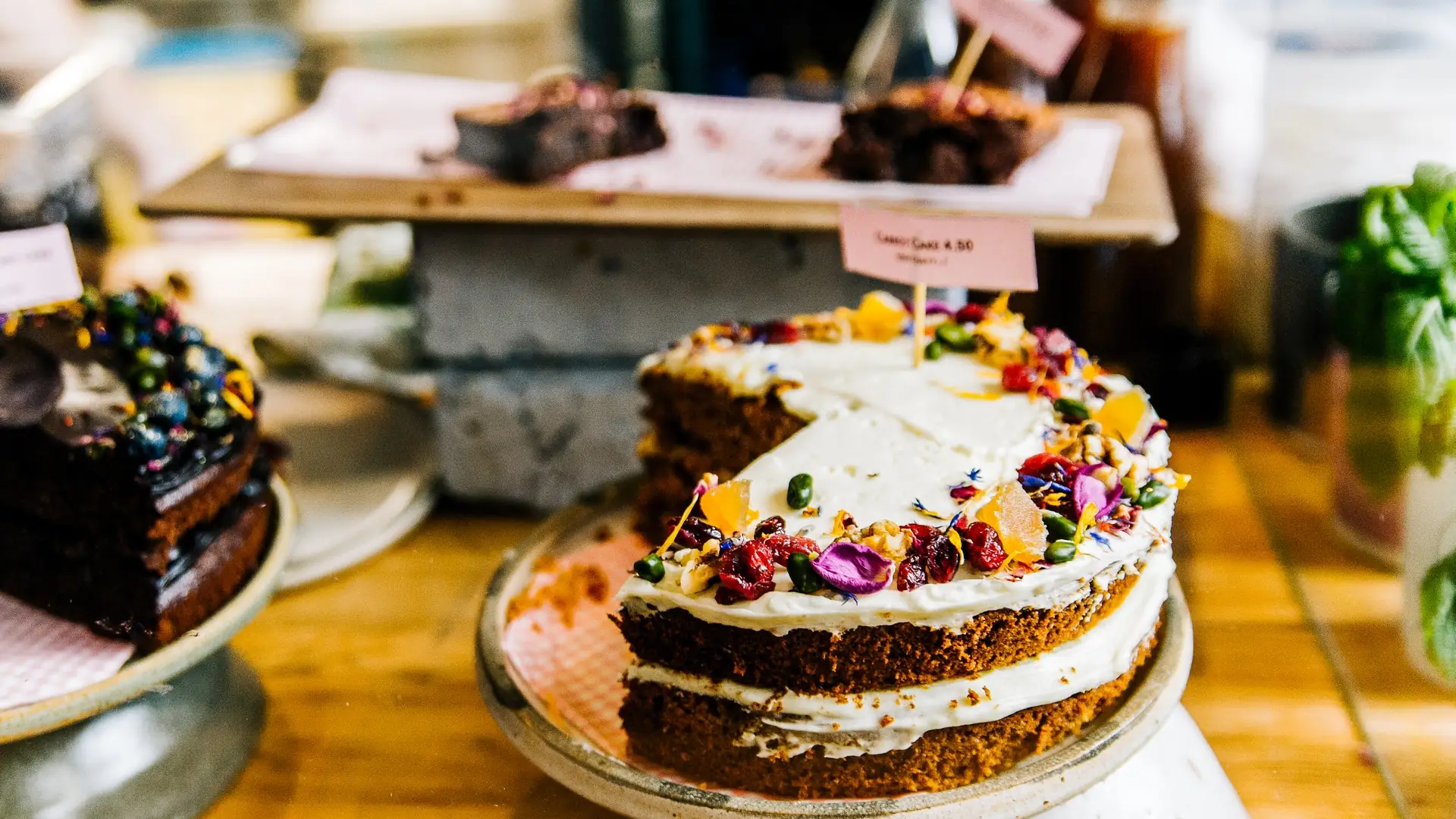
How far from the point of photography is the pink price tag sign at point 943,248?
4.97 feet

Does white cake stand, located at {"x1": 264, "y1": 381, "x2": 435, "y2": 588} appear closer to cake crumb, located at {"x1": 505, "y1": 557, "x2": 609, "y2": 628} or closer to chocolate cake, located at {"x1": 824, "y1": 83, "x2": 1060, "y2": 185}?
cake crumb, located at {"x1": 505, "y1": 557, "x2": 609, "y2": 628}

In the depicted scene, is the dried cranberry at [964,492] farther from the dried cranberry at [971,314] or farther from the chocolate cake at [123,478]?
the chocolate cake at [123,478]

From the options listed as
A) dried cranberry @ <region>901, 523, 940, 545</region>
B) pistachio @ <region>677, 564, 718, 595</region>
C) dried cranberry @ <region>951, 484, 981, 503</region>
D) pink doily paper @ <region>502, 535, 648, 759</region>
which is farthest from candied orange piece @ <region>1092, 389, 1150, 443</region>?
pink doily paper @ <region>502, 535, 648, 759</region>

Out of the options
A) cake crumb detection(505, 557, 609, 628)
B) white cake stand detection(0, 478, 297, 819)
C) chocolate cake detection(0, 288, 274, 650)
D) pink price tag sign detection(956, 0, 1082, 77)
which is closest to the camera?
white cake stand detection(0, 478, 297, 819)

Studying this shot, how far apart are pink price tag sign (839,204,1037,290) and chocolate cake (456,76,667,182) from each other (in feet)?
2.87

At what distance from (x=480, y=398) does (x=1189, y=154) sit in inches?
68.1

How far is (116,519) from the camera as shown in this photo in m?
1.62

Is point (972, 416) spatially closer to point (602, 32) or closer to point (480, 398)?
point (480, 398)

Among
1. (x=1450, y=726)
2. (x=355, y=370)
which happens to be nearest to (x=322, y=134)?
(x=355, y=370)

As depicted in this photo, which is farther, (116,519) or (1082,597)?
(116,519)

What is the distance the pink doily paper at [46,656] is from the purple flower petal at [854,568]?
3.03 ft

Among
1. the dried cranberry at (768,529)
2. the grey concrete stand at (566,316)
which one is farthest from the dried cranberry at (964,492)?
the grey concrete stand at (566,316)

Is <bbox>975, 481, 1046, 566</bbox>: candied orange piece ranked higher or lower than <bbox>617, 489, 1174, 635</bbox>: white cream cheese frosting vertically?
higher

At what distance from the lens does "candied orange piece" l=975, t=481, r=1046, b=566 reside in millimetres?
1315
